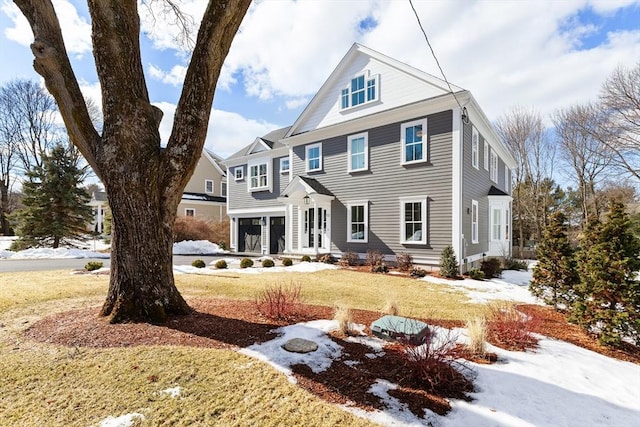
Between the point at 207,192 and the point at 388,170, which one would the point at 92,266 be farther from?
the point at 207,192

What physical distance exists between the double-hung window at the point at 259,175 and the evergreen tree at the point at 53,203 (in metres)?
11.4

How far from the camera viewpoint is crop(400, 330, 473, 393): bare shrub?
2885 millimetres

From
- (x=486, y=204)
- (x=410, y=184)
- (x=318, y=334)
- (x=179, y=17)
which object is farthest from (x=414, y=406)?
(x=486, y=204)

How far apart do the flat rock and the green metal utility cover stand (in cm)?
95

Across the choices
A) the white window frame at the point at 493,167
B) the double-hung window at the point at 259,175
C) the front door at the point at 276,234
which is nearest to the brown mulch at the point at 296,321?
the white window frame at the point at 493,167

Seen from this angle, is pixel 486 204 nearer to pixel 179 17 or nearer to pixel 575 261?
pixel 575 261

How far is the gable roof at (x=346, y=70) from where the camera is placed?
1176 centimetres

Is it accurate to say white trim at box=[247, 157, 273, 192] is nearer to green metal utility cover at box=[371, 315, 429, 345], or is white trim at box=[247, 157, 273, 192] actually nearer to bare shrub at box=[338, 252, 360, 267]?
bare shrub at box=[338, 252, 360, 267]

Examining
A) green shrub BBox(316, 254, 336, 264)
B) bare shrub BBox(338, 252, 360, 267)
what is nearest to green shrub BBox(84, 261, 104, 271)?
green shrub BBox(316, 254, 336, 264)

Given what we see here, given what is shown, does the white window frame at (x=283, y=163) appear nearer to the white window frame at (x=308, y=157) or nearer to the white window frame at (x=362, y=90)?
the white window frame at (x=308, y=157)

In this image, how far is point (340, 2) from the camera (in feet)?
22.1

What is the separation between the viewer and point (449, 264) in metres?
10.7

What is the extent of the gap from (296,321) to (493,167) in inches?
622

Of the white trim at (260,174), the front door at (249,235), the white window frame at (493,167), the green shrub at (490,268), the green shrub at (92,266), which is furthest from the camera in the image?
the front door at (249,235)
